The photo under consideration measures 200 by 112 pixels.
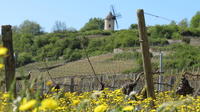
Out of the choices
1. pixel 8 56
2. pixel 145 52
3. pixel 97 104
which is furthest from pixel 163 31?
pixel 97 104

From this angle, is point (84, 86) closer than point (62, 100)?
No

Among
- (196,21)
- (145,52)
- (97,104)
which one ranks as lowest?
(97,104)

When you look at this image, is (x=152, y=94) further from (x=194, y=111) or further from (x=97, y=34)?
(x=97, y=34)

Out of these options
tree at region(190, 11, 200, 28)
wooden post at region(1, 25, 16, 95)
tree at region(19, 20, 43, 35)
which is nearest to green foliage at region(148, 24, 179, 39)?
tree at region(190, 11, 200, 28)

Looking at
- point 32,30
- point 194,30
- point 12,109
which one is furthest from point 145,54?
point 32,30

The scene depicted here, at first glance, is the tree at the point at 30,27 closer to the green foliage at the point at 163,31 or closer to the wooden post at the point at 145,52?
the green foliage at the point at 163,31

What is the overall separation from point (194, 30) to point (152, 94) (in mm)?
69186

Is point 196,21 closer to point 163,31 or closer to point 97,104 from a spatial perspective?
point 163,31

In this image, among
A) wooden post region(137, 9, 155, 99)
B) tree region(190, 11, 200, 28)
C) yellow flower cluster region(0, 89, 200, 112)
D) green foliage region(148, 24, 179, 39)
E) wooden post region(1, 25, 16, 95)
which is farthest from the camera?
tree region(190, 11, 200, 28)

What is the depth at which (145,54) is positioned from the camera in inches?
165

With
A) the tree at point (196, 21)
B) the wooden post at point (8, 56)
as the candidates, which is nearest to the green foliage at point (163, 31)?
the tree at point (196, 21)

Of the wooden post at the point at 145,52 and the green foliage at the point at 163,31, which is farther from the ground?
the green foliage at the point at 163,31

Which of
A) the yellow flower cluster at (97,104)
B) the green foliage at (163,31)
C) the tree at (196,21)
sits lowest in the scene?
the yellow flower cluster at (97,104)

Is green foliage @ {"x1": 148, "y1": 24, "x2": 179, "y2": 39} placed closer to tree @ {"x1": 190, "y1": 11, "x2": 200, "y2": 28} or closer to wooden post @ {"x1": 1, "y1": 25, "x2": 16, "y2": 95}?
tree @ {"x1": 190, "y1": 11, "x2": 200, "y2": 28}
